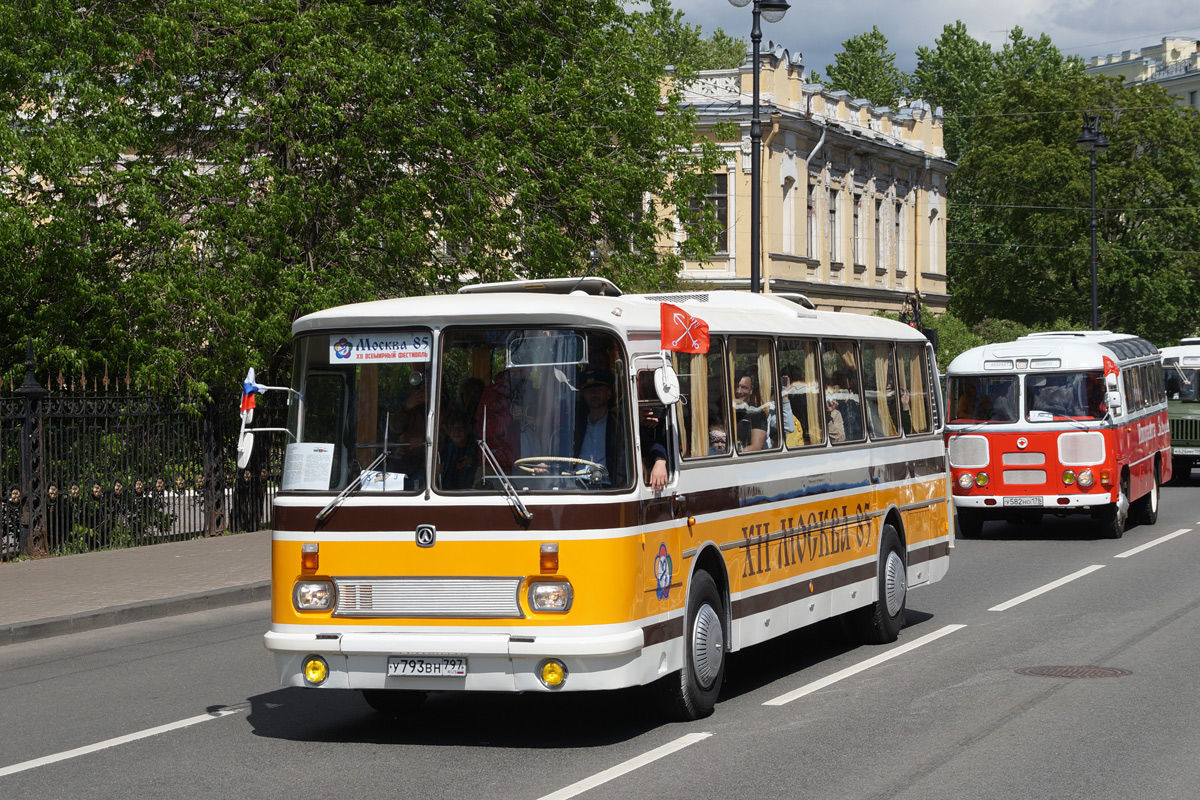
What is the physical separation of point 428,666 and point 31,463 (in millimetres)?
12109

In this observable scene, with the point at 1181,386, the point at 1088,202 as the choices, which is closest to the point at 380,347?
the point at 1181,386

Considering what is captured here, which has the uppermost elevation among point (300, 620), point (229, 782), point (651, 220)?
point (651, 220)

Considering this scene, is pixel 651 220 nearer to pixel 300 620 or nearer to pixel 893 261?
pixel 300 620

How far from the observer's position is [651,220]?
2661 cm

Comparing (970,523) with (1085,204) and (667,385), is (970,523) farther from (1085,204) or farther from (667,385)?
(1085,204)

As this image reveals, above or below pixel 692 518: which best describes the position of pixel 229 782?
below

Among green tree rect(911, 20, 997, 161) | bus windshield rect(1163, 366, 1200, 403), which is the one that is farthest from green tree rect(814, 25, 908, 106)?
bus windshield rect(1163, 366, 1200, 403)

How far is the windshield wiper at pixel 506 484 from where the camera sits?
827cm

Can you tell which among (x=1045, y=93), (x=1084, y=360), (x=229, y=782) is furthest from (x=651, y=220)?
(x=1045, y=93)

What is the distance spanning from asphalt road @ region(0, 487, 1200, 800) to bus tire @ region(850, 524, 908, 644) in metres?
0.16

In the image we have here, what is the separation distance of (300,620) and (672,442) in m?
2.24

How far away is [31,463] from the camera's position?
62.1ft

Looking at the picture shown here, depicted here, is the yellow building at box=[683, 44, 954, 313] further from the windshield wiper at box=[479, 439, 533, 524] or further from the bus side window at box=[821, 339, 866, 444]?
the windshield wiper at box=[479, 439, 533, 524]

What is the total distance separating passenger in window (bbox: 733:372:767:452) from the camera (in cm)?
1012
